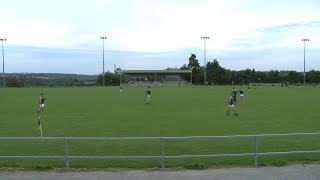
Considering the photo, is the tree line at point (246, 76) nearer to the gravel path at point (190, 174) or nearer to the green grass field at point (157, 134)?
the green grass field at point (157, 134)

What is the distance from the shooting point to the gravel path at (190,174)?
9.20 metres

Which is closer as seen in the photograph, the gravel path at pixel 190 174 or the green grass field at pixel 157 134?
the gravel path at pixel 190 174

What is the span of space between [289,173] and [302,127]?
11.6 m

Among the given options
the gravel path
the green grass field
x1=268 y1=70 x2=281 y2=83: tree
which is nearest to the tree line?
x1=268 y1=70 x2=281 y2=83: tree

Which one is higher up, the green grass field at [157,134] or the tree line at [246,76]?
the tree line at [246,76]

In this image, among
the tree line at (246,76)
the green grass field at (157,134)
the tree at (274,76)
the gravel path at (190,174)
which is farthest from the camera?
the tree at (274,76)

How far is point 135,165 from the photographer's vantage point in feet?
37.1

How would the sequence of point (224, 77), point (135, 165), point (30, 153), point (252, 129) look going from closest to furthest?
point (135, 165)
point (30, 153)
point (252, 129)
point (224, 77)

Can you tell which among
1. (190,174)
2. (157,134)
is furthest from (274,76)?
(190,174)

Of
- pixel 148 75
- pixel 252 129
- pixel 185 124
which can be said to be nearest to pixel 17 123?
pixel 185 124

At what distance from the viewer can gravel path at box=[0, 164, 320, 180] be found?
9195 millimetres

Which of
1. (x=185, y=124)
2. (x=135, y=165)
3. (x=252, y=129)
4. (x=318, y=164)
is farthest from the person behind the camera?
(x=185, y=124)

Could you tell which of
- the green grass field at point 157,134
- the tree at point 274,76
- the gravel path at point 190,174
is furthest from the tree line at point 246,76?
the gravel path at point 190,174

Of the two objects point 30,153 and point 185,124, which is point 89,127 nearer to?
point 185,124
